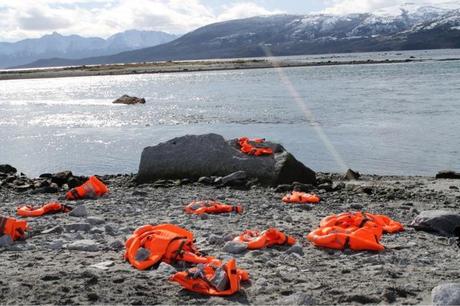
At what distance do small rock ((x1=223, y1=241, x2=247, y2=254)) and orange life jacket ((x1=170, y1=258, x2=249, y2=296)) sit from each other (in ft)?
4.87

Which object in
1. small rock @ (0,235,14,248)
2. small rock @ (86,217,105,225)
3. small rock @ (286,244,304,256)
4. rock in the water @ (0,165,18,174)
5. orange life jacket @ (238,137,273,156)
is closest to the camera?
small rock @ (286,244,304,256)

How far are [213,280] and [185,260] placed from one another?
115 cm

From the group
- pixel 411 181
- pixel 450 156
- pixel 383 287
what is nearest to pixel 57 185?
pixel 411 181

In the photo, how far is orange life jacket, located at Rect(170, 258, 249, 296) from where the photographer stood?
7598mm

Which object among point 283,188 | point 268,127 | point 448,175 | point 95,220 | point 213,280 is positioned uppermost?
point 213,280

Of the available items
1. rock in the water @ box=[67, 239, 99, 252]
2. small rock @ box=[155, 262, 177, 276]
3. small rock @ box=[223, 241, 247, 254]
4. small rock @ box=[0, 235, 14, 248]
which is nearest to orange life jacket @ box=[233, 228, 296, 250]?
small rock @ box=[223, 241, 247, 254]

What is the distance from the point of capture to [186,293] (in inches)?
301

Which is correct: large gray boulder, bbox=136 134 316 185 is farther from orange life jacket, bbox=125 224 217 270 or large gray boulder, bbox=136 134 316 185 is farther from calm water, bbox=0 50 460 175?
orange life jacket, bbox=125 224 217 270

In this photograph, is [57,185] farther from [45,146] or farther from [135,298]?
[45,146]

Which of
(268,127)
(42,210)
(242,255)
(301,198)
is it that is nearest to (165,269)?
(242,255)

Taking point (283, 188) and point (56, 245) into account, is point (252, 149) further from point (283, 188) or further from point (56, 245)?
point (56, 245)

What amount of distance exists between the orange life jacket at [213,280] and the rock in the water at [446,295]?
2347 millimetres

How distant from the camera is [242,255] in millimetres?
9367

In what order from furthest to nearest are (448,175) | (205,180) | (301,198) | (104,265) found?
(448,175)
(205,180)
(301,198)
(104,265)
